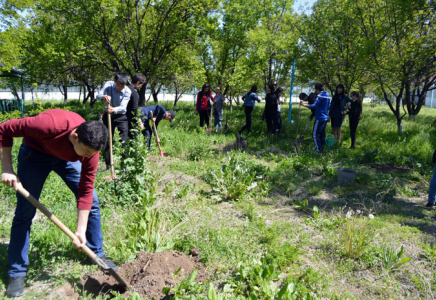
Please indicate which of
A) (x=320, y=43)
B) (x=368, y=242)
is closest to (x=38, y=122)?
(x=368, y=242)

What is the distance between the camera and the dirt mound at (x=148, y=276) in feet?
8.06

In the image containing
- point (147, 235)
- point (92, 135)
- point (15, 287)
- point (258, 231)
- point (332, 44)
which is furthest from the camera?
point (332, 44)

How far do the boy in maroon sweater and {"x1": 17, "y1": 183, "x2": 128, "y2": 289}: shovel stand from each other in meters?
0.06

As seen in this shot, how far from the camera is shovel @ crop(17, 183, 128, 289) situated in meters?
2.19

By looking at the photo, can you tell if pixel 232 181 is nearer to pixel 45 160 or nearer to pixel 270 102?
pixel 45 160

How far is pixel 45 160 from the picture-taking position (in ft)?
8.00

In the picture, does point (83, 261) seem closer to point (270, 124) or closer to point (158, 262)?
point (158, 262)

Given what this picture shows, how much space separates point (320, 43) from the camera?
37.1 ft

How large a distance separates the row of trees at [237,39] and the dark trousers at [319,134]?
2.82 metres

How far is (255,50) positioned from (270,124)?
3108 millimetres

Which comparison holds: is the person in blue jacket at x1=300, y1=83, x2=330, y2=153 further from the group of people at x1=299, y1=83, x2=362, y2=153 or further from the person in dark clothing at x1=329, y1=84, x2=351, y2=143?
the person in dark clothing at x1=329, y1=84, x2=351, y2=143

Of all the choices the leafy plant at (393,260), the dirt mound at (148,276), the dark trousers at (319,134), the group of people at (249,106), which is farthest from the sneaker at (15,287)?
the group of people at (249,106)

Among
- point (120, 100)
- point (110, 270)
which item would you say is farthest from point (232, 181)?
point (110, 270)

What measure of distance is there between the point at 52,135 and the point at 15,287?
1.32m
